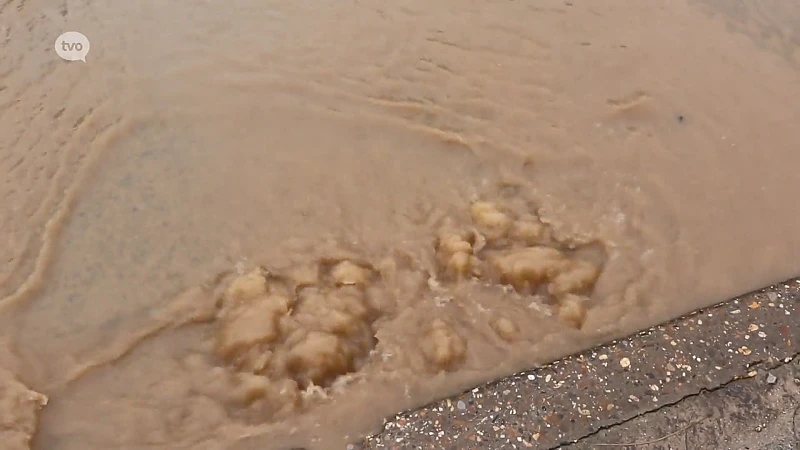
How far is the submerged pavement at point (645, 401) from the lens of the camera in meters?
2.41

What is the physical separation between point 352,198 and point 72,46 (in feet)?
6.77

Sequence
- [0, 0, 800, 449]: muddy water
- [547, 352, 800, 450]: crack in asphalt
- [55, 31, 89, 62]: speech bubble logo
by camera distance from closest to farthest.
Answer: [547, 352, 800, 450]: crack in asphalt < [0, 0, 800, 449]: muddy water < [55, 31, 89, 62]: speech bubble logo

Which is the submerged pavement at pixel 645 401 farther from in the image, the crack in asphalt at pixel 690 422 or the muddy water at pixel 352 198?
the muddy water at pixel 352 198

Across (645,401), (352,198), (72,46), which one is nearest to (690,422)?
(645,401)

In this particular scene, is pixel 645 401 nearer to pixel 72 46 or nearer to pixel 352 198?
pixel 352 198

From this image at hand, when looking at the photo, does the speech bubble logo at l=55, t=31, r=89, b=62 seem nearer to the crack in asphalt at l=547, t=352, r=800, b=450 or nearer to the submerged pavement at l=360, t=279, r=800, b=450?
the submerged pavement at l=360, t=279, r=800, b=450

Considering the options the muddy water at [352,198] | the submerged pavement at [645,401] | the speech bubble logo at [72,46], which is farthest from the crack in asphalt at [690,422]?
the speech bubble logo at [72,46]

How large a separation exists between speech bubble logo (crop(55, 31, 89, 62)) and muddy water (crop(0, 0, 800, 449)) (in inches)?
1.9

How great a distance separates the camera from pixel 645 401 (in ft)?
8.17

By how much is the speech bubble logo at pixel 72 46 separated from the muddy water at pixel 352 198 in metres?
0.05

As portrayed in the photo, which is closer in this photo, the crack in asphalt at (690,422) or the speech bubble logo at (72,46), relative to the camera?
the crack in asphalt at (690,422)

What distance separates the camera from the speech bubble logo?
3.92 metres

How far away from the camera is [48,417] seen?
2555mm

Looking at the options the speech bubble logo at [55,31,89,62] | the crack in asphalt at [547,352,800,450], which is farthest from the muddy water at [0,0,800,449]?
the crack in asphalt at [547,352,800,450]
